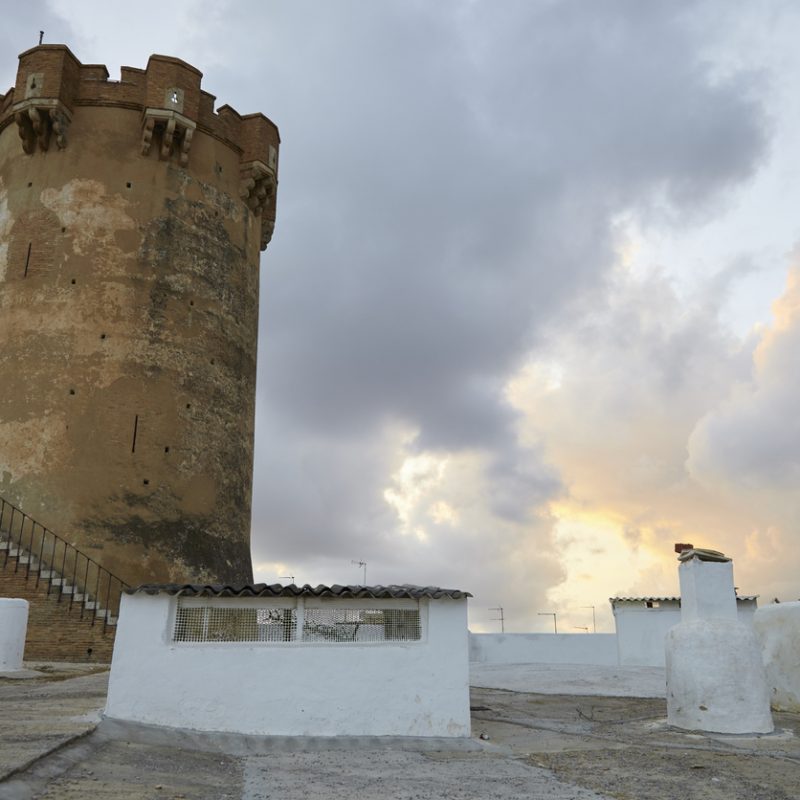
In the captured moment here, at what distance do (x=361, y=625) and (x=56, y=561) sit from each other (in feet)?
36.2

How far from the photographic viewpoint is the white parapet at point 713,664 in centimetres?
1131

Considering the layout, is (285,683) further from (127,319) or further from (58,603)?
(127,319)

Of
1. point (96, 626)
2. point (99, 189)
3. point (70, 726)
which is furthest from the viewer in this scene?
point (99, 189)

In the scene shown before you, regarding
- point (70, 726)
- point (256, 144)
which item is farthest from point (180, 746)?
point (256, 144)

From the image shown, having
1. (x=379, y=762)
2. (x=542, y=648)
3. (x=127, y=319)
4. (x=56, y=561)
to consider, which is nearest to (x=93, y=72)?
(x=127, y=319)

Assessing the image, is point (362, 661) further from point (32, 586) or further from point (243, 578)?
point (243, 578)

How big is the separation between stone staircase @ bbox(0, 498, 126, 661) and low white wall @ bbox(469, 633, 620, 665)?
14.8 m

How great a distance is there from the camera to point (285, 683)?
9.76 metres

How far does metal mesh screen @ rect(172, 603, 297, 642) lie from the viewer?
988 centimetres

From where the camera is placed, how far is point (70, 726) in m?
8.39

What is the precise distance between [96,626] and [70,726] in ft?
29.7

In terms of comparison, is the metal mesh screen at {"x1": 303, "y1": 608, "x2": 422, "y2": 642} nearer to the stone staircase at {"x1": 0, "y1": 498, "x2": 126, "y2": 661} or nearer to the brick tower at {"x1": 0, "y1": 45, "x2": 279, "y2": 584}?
the stone staircase at {"x1": 0, "y1": 498, "x2": 126, "y2": 661}

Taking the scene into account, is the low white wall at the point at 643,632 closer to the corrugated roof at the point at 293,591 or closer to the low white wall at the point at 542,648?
the low white wall at the point at 542,648

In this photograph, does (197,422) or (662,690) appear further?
(197,422)
